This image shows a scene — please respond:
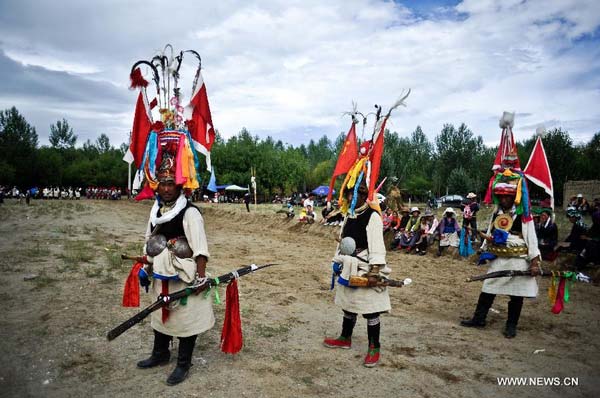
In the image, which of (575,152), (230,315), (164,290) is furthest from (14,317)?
(575,152)

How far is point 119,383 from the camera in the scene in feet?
12.2

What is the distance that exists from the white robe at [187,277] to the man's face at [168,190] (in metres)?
0.23

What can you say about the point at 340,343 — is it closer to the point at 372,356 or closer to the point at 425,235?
the point at 372,356

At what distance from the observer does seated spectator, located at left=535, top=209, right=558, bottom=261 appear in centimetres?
997

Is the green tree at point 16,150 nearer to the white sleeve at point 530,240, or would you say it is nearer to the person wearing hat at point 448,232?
the person wearing hat at point 448,232

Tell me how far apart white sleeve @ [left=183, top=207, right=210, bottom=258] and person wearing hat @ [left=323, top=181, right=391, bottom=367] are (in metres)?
1.56

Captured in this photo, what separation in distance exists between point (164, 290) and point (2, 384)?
1756 mm

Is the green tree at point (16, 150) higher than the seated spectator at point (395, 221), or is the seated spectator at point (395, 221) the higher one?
the green tree at point (16, 150)

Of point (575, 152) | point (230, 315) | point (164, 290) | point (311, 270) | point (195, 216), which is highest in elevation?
point (575, 152)

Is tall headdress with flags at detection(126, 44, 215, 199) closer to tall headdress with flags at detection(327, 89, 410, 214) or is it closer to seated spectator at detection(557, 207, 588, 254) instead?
tall headdress with flags at detection(327, 89, 410, 214)

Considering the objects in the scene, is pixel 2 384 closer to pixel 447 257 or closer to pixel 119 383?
pixel 119 383

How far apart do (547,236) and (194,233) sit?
32.8 ft

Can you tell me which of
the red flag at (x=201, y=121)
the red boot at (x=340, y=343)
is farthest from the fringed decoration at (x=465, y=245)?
the red flag at (x=201, y=121)

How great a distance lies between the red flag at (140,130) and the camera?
13.8ft
